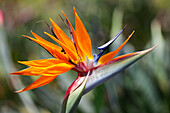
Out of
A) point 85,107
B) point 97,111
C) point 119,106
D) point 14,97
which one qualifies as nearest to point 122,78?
point 119,106

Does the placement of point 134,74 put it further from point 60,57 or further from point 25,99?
point 60,57

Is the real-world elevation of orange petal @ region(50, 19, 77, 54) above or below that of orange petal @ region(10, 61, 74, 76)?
above

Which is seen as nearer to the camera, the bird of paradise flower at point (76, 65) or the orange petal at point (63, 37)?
the bird of paradise flower at point (76, 65)

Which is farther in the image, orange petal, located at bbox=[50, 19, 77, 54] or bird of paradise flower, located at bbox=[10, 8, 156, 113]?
orange petal, located at bbox=[50, 19, 77, 54]

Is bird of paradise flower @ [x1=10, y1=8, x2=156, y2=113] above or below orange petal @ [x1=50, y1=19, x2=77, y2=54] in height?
below

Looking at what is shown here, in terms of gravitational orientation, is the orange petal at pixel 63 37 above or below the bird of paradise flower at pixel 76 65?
above
